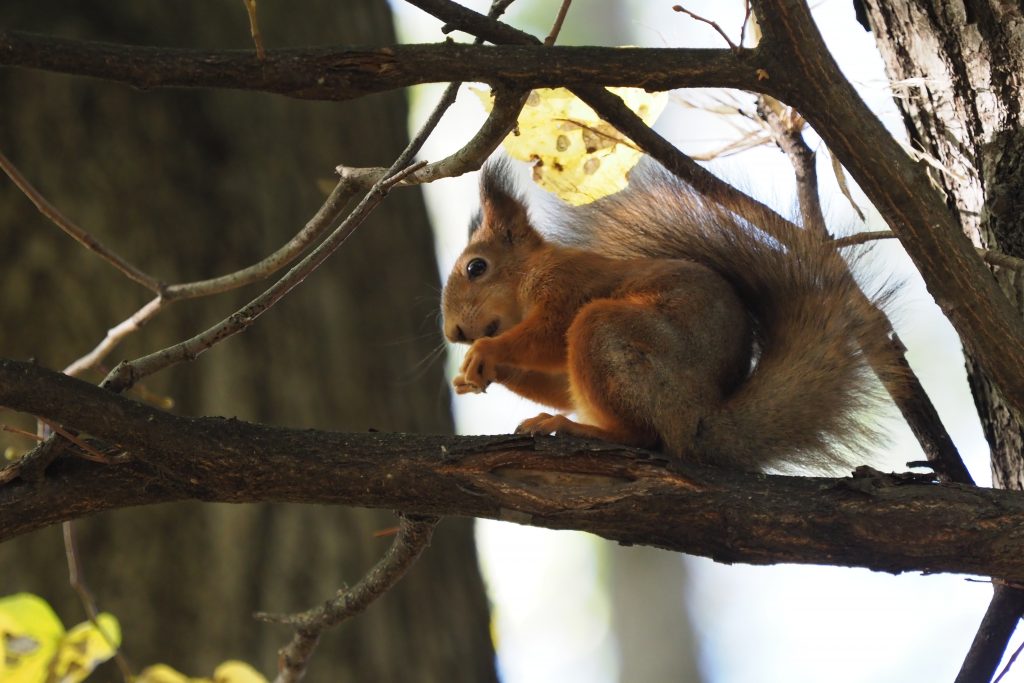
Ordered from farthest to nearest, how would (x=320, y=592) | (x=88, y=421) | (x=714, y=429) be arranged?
(x=320, y=592), (x=714, y=429), (x=88, y=421)

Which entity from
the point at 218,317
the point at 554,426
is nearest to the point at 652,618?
the point at 218,317

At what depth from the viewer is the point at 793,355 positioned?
2.02 meters

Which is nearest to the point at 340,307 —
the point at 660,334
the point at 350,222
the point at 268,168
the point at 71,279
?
the point at 268,168

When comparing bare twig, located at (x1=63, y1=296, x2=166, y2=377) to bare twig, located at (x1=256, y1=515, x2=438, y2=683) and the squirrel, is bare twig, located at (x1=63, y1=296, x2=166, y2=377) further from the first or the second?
the squirrel

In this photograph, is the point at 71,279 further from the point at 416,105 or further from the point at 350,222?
the point at 416,105

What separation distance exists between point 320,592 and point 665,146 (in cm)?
165

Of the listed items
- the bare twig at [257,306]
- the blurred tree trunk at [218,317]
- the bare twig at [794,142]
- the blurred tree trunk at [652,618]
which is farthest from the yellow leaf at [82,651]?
the blurred tree trunk at [652,618]

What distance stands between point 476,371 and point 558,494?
0.73 m

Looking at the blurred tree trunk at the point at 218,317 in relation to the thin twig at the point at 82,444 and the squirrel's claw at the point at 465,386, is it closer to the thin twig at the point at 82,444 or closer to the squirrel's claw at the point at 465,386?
the squirrel's claw at the point at 465,386

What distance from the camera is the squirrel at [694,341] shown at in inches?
77.4

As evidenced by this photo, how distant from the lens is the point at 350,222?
4.80 feet

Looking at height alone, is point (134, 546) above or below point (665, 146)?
below

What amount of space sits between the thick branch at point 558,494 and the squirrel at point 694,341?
1.37 feet

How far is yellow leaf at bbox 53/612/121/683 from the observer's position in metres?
1.43
